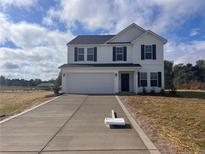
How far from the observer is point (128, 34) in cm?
3819

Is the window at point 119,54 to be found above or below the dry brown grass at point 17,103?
above

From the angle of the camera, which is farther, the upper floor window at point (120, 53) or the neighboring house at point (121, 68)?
the upper floor window at point (120, 53)

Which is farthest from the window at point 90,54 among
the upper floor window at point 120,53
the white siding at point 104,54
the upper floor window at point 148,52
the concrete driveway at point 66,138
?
the concrete driveway at point 66,138

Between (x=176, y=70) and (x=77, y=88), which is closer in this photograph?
(x=77, y=88)

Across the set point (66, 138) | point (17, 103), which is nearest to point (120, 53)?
point (17, 103)

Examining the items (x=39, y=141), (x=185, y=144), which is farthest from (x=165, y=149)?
(x=39, y=141)

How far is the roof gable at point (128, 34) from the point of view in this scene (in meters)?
37.8

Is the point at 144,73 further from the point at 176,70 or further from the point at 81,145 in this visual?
the point at 176,70

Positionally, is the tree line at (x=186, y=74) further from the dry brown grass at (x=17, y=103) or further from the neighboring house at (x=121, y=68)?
the dry brown grass at (x=17, y=103)

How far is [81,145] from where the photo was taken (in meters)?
9.73

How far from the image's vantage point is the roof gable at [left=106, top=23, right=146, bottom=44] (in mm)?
37781

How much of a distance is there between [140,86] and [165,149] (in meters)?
27.0

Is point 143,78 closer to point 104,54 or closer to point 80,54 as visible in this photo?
point 104,54

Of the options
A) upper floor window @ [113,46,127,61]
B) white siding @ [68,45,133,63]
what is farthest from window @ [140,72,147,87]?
upper floor window @ [113,46,127,61]
